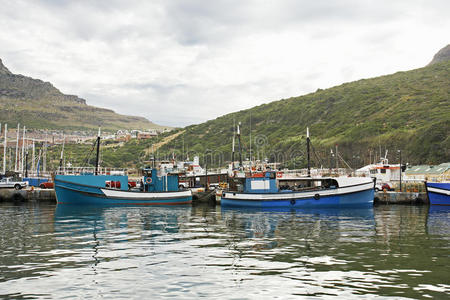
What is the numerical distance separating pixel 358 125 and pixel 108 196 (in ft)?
293

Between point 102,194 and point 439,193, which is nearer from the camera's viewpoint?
point 439,193

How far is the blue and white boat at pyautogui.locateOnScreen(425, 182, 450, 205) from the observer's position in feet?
145

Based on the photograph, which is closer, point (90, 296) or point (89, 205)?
point (90, 296)

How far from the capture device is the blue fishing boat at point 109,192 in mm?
47594

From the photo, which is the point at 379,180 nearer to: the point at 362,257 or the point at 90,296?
the point at 362,257

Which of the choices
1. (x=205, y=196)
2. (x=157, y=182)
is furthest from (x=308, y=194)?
(x=157, y=182)

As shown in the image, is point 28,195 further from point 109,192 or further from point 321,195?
point 321,195

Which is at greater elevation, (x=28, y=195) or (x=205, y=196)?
(x=28, y=195)

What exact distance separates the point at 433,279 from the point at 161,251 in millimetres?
10313

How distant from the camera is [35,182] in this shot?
73.4m

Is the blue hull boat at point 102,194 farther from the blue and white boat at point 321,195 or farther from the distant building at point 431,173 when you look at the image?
the distant building at point 431,173

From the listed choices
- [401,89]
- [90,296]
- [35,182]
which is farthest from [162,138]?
[90,296]

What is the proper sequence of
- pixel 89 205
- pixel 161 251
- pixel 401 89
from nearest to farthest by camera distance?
1. pixel 161 251
2. pixel 89 205
3. pixel 401 89

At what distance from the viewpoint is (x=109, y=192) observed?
48.4 m
